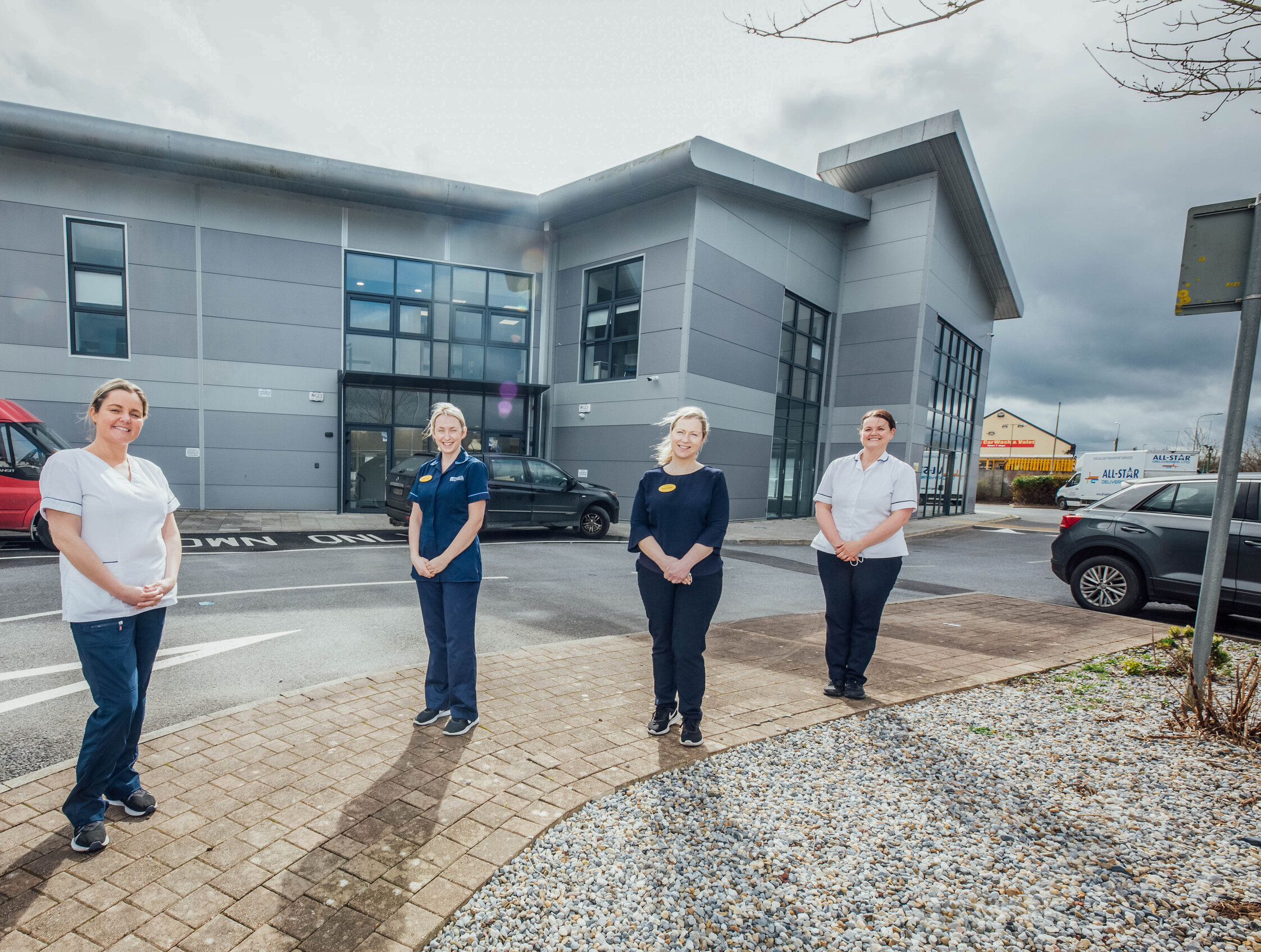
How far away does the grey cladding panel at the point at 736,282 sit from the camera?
16.1 m

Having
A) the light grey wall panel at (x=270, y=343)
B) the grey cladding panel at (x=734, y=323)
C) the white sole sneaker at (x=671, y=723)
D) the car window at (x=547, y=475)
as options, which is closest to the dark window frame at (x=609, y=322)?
the grey cladding panel at (x=734, y=323)

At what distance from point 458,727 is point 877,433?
3.07 metres

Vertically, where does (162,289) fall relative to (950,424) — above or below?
above

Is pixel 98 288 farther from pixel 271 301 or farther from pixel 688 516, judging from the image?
pixel 688 516

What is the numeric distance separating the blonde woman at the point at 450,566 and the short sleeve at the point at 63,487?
1.37 m

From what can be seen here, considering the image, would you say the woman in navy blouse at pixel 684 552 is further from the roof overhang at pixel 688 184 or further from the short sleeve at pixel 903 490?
the roof overhang at pixel 688 184

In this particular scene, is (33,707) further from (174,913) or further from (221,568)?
(221,568)

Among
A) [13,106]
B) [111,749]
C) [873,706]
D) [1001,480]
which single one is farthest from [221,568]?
[1001,480]

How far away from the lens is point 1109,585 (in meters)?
7.39

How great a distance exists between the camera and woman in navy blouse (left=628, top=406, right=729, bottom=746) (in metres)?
3.39

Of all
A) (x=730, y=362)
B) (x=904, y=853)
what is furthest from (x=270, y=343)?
(x=904, y=853)

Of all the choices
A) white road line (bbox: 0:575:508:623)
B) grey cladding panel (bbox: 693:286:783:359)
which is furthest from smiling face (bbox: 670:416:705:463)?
grey cladding panel (bbox: 693:286:783:359)

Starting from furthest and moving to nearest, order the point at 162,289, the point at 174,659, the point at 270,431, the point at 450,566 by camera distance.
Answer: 1. the point at 270,431
2. the point at 162,289
3. the point at 174,659
4. the point at 450,566

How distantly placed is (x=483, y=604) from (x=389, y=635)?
1.40 m
